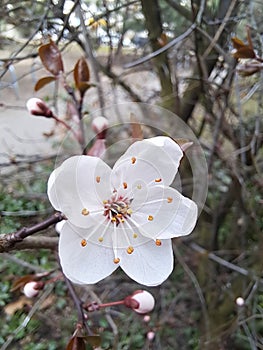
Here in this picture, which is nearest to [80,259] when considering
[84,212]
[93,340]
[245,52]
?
[84,212]

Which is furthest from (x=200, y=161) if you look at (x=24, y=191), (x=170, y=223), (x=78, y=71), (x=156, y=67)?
(x=156, y=67)

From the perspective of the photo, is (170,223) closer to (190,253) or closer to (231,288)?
(231,288)

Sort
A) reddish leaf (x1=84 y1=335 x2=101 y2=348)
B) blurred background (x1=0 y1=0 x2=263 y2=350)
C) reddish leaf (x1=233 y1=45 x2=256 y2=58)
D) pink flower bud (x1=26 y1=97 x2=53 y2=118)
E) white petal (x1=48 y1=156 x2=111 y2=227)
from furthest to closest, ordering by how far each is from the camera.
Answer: blurred background (x1=0 y1=0 x2=263 y2=350) < reddish leaf (x1=233 y1=45 x2=256 y2=58) < pink flower bud (x1=26 y1=97 x2=53 y2=118) < reddish leaf (x1=84 y1=335 x2=101 y2=348) < white petal (x1=48 y1=156 x2=111 y2=227)

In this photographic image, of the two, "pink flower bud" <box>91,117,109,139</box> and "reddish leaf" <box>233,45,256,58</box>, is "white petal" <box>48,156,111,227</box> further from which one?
"reddish leaf" <box>233,45,256,58</box>

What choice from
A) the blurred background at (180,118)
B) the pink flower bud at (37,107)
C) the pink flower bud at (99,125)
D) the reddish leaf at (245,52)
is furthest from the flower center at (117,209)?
the reddish leaf at (245,52)

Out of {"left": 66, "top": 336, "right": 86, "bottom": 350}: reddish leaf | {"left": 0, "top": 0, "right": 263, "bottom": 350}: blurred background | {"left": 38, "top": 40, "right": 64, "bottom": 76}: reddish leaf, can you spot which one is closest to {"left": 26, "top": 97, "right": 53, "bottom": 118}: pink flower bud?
{"left": 38, "top": 40, "right": 64, "bottom": 76}: reddish leaf

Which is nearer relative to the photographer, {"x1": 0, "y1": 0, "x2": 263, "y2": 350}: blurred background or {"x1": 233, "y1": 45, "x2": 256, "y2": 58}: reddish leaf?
{"x1": 233, "y1": 45, "x2": 256, "y2": 58}: reddish leaf
